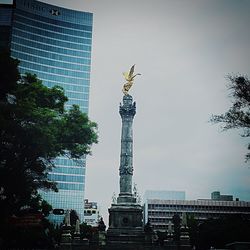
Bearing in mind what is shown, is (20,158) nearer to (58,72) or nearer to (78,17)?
(58,72)

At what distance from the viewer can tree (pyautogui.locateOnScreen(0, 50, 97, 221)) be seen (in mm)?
23938

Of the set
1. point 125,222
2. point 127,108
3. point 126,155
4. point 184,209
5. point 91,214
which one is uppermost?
point 127,108

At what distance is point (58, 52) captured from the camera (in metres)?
113

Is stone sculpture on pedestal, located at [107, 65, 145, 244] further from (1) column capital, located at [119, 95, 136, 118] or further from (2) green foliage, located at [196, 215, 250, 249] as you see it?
(2) green foliage, located at [196, 215, 250, 249]

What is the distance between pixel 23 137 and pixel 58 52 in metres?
91.8

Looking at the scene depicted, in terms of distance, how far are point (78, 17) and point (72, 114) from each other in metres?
95.1

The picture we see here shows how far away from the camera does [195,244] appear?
5859 cm

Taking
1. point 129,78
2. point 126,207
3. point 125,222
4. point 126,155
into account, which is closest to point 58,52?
point 129,78

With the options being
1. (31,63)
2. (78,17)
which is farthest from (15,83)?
(78,17)

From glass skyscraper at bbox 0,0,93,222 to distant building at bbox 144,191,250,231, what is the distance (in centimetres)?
2006

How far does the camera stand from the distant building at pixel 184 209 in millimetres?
98938

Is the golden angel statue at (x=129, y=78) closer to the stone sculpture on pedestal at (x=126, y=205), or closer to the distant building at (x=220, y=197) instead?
the stone sculpture on pedestal at (x=126, y=205)

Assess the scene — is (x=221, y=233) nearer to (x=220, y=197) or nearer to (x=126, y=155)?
(x=126, y=155)

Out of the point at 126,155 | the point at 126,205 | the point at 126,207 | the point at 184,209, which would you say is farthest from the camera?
the point at 184,209
